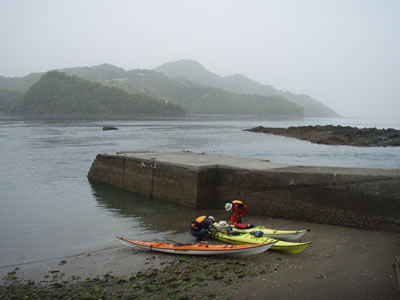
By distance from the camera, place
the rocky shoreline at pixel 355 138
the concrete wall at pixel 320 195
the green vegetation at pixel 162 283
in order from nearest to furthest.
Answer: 1. the green vegetation at pixel 162 283
2. the concrete wall at pixel 320 195
3. the rocky shoreline at pixel 355 138

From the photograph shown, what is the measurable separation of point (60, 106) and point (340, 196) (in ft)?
492

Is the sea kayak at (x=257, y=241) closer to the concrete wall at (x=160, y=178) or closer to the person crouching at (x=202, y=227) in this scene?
the person crouching at (x=202, y=227)

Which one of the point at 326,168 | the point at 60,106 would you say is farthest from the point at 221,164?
the point at 60,106

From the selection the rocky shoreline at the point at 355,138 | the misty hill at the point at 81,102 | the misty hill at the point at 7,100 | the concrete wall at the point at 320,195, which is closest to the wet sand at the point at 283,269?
the concrete wall at the point at 320,195

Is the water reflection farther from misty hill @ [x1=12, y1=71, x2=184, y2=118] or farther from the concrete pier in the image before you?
misty hill @ [x1=12, y1=71, x2=184, y2=118]

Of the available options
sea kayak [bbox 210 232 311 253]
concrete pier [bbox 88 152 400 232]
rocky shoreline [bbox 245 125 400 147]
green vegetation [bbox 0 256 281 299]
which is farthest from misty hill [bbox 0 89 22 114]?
green vegetation [bbox 0 256 281 299]

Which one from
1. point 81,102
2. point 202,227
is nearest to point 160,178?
point 202,227

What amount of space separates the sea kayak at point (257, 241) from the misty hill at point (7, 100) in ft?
570

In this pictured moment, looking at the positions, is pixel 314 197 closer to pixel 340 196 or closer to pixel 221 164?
pixel 340 196

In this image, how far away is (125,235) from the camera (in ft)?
35.6

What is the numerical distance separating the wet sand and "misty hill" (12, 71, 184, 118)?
13964cm

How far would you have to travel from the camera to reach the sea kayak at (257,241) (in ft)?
26.3

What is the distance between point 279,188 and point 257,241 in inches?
121

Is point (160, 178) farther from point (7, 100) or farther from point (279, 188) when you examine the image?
point (7, 100)
